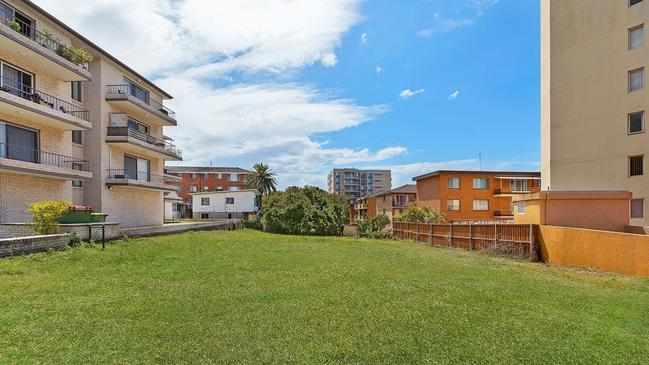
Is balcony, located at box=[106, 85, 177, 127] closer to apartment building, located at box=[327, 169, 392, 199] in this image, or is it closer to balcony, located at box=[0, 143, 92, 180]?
balcony, located at box=[0, 143, 92, 180]

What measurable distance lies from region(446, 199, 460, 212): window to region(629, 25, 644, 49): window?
23206 mm

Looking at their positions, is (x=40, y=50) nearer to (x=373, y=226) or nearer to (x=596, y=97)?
(x=373, y=226)

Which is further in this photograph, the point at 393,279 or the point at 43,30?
the point at 43,30

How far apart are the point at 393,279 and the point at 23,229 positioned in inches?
597

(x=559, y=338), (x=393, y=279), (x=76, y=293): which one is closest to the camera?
(x=559, y=338)

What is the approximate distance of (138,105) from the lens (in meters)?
29.2

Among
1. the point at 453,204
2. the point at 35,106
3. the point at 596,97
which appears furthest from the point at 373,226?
the point at 35,106

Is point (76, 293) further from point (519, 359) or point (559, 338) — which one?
point (559, 338)

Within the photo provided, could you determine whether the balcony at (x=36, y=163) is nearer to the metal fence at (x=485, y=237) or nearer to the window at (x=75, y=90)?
the window at (x=75, y=90)

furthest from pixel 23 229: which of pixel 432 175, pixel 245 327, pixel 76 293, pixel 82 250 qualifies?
pixel 432 175

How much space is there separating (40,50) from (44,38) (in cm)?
271

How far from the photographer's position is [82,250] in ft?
46.5

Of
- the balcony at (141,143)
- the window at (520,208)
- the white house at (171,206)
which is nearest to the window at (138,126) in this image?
the balcony at (141,143)

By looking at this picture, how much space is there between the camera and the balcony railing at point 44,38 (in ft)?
59.7
